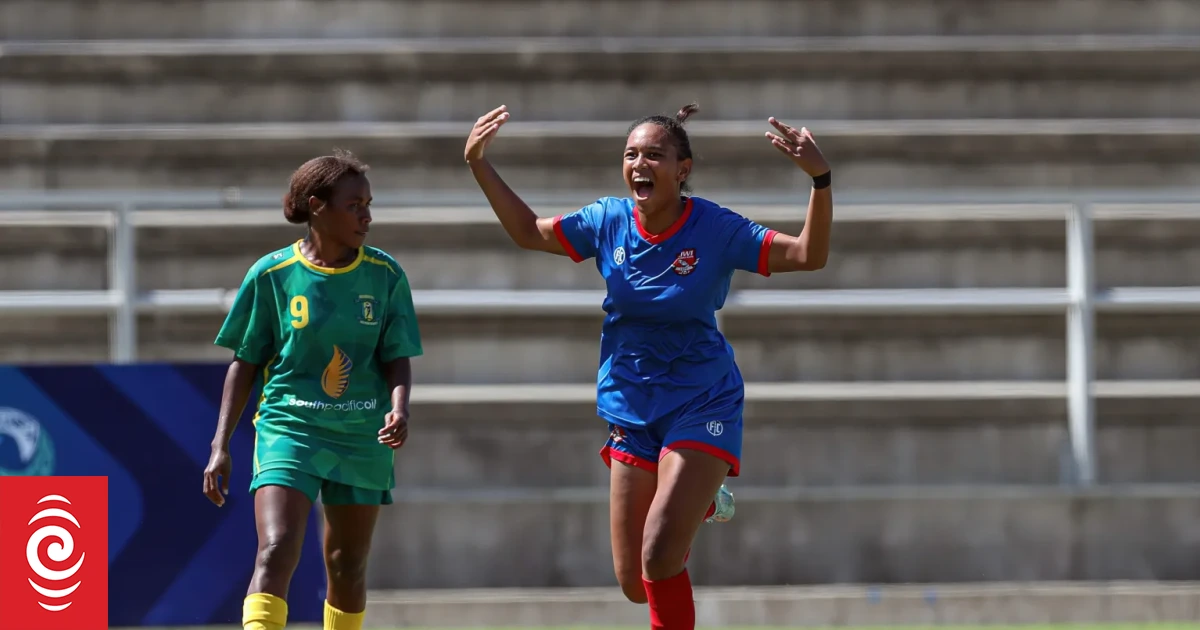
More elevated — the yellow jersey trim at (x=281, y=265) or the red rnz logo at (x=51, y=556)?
the yellow jersey trim at (x=281, y=265)

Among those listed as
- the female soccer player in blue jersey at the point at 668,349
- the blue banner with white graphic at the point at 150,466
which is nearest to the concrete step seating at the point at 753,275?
the blue banner with white graphic at the point at 150,466

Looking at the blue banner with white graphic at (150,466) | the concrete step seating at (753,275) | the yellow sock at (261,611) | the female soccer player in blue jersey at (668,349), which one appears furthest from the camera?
the concrete step seating at (753,275)

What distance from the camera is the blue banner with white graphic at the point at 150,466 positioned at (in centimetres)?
718

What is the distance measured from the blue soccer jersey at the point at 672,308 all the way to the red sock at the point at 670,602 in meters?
0.50

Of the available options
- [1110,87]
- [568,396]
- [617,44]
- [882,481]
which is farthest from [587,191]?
[1110,87]

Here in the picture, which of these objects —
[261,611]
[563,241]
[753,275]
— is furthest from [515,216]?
[753,275]

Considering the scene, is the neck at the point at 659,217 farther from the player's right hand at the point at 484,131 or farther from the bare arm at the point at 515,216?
the player's right hand at the point at 484,131

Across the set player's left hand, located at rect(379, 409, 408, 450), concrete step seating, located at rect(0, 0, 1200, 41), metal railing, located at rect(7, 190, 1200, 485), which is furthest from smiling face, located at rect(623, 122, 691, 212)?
concrete step seating, located at rect(0, 0, 1200, 41)

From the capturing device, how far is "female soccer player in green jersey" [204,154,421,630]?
5.22 m

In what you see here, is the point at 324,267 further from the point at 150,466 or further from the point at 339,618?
the point at 150,466

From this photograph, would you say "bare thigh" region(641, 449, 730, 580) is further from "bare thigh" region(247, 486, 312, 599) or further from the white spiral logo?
the white spiral logo

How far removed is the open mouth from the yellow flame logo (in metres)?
1.05

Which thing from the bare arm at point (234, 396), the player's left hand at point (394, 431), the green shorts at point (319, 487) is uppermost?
the bare arm at point (234, 396)

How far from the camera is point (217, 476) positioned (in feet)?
17.0
